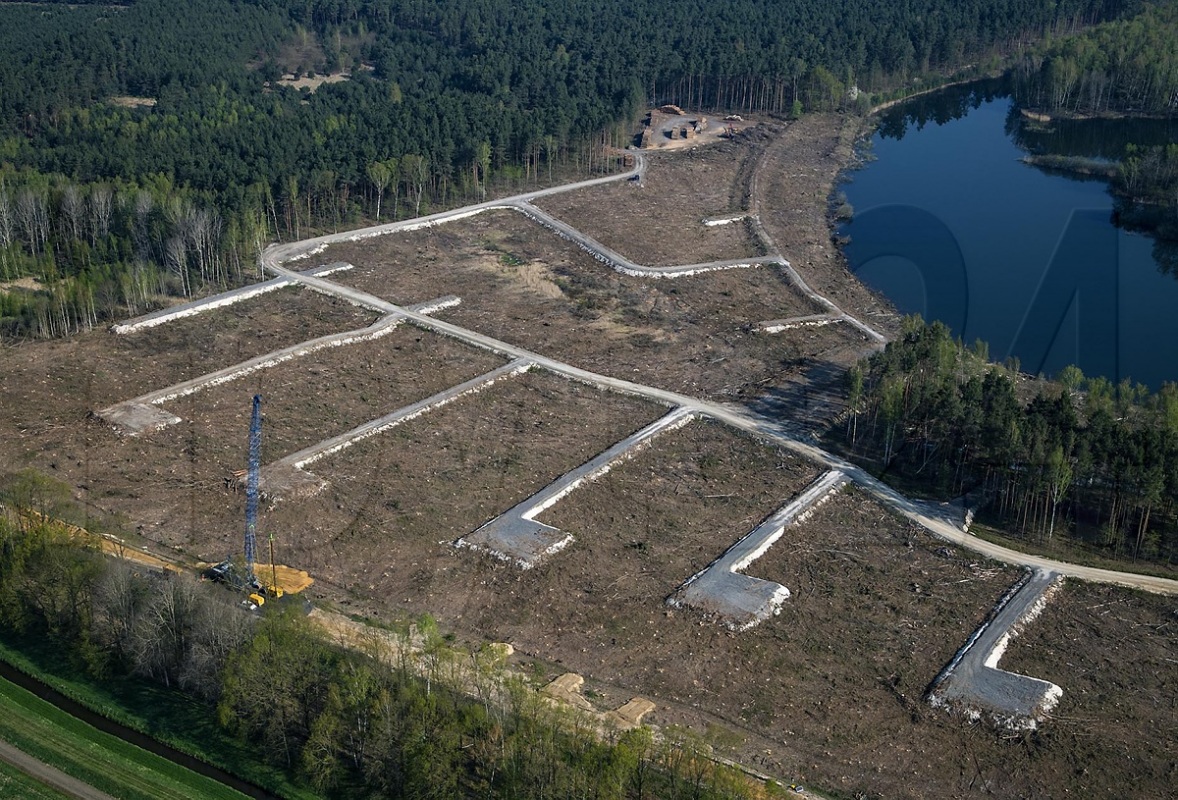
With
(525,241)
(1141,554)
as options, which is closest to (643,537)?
(1141,554)

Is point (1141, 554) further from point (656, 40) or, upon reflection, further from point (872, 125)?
point (656, 40)

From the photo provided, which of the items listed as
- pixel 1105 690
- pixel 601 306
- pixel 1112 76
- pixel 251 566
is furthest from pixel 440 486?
pixel 1112 76

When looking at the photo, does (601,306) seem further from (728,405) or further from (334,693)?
(334,693)

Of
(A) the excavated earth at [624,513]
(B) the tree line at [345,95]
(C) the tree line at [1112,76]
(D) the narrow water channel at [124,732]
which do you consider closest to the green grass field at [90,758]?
(D) the narrow water channel at [124,732]

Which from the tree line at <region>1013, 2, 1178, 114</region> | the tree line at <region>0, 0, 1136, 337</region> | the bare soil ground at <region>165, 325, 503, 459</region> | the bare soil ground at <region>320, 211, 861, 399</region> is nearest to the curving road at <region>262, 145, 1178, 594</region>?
the bare soil ground at <region>320, 211, 861, 399</region>

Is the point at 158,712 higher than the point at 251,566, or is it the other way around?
the point at 251,566

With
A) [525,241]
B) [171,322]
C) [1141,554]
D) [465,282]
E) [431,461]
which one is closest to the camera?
[1141,554]

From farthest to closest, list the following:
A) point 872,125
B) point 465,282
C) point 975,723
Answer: point 872,125 < point 465,282 < point 975,723
